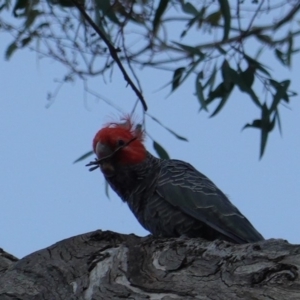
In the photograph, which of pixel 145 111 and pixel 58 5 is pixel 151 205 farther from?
pixel 58 5

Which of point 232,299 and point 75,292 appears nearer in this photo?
point 232,299

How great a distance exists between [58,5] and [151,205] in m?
1.12

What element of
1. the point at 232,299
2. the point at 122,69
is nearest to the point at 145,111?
the point at 122,69

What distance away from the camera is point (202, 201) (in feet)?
12.4

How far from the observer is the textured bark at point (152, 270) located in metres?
2.11

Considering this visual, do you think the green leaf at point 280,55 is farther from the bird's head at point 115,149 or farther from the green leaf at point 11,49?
the green leaf at point 11,49

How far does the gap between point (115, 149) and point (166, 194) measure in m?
0.40

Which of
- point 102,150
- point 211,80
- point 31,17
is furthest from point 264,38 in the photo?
point 31,17

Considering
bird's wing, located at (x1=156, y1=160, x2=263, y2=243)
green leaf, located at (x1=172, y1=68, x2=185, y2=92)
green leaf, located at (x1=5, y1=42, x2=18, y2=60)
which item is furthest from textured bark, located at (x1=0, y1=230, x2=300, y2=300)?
green leaf, located at (x1=5, y1=42, x2=18, y2=60)

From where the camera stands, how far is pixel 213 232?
3688 millimetres

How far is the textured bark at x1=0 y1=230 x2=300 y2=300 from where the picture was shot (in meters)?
2.11

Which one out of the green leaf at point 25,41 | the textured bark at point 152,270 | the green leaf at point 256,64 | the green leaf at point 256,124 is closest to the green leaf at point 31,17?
the green leaf at point 25,41

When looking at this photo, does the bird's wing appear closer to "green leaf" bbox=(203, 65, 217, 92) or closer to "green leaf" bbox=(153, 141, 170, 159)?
"green leaf" bbox=(153, 141, 170, 159)

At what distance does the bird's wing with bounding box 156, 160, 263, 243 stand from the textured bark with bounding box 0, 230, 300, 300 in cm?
107
